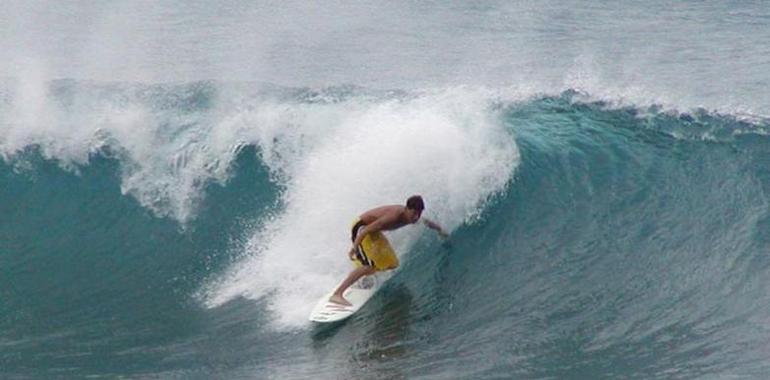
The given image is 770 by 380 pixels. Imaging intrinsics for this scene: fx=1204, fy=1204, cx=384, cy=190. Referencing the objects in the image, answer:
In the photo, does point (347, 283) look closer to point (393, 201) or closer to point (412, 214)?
point (412, 214)

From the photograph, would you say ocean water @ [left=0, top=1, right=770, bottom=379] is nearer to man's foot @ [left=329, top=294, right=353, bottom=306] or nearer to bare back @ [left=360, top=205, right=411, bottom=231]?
man's foot @ [left=329, top=294, right=353, bottom=306]

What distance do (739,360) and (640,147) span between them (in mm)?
6021

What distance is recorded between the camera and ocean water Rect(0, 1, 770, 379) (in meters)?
12.8

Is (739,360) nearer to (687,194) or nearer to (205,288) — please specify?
(687,194)

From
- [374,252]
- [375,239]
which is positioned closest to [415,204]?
[375,239]

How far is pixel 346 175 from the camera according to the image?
1622cm

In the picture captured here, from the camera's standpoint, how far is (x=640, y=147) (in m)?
17.5

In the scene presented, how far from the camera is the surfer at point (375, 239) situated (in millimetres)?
13562

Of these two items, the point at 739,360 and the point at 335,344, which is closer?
the point at 739,360

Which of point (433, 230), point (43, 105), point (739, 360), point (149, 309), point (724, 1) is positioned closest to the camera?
point (739, 360)

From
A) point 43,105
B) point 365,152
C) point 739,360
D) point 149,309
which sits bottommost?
point 739,360

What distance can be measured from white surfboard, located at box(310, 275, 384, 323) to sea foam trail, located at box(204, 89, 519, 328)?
20 cm

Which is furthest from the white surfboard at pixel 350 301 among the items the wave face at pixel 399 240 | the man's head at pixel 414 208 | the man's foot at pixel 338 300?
the man's head at pixel 414 208

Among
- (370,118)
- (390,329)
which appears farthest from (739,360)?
(370,118)
